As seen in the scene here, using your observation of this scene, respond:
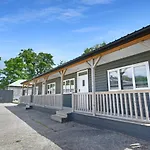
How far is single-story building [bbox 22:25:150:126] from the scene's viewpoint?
4.09 meters

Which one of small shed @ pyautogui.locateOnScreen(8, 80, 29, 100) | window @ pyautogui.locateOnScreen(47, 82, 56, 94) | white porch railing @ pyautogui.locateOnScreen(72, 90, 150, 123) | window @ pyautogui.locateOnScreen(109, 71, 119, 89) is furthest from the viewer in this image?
small shed @ pyautogui.locateOnScreen(8, 80, 29, 100)

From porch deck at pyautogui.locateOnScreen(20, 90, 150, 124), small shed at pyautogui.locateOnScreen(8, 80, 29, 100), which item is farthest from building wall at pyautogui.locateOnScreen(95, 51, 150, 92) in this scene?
small shed at pyautogui.locateOnScreen(8, 80, 29, 100)

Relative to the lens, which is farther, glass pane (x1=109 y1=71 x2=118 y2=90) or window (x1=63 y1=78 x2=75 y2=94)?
Result: window (x1=63 y1=78 x2=75 y2=94)

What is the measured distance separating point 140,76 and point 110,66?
180cm

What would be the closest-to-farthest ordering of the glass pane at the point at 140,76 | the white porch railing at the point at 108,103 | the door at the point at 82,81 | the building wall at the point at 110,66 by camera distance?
the white porch railing at the point at 108,103 → the glass pane at the point at 140,76 → the building wall at the point at 110,66 → the door at the point at 82,81

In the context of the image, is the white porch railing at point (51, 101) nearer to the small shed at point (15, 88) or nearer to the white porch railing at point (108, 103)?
the white porch railing at point (108, 103)

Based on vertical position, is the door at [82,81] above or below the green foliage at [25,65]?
below

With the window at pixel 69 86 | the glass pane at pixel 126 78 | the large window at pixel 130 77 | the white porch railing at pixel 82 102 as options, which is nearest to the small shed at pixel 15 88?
the window at pixel 69 86

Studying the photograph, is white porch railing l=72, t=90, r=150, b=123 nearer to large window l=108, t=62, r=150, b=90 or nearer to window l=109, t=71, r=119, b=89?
large window l=108, t=62, r=150, b=90

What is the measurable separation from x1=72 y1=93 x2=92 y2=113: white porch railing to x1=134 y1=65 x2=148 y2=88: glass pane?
219 centimetres

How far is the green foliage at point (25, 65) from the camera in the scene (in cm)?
3716

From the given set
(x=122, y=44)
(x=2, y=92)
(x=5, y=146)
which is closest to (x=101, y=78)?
(x=122, y=44)

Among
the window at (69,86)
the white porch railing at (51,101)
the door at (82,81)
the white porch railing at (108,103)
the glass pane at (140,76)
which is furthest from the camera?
the window at (69,86)

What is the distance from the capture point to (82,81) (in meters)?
9.34
